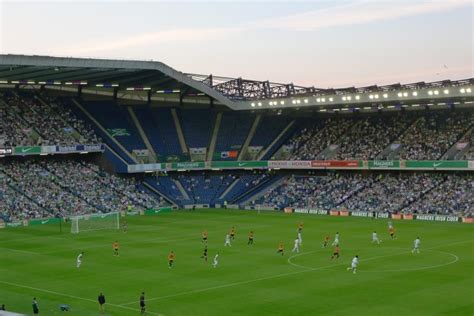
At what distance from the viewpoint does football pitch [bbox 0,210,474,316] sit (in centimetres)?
3566

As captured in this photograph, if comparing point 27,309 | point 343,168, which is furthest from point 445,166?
point 27,309

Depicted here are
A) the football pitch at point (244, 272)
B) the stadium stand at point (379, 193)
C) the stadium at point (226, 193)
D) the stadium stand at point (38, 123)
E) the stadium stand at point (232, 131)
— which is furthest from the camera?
the stadium stand at point (232, 131)

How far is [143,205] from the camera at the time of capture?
283 feet

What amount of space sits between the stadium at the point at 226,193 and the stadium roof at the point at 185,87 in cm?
23

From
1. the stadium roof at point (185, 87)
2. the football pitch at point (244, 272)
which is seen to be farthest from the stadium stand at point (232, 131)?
the football pitch at point (244, 272)

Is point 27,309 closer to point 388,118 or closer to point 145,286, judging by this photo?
point 145,286

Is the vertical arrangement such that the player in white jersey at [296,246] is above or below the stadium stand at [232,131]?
below

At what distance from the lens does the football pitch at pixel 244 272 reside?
35.7 metres

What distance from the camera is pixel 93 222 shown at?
70562 mm

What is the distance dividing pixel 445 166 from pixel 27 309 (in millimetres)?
53059

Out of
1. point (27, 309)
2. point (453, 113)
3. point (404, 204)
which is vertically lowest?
point (27, 309)

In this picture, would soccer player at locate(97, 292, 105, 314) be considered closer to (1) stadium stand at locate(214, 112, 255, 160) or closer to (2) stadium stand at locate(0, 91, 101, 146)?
(2) stadium stand at locate(0, 91, 101, 146)

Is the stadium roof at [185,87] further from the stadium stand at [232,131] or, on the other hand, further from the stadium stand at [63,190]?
the stadium stand at [63,190]

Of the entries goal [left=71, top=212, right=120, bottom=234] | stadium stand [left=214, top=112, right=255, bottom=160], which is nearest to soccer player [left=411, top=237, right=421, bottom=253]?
goal [left=71, top=212, right=120, bottom=234]
